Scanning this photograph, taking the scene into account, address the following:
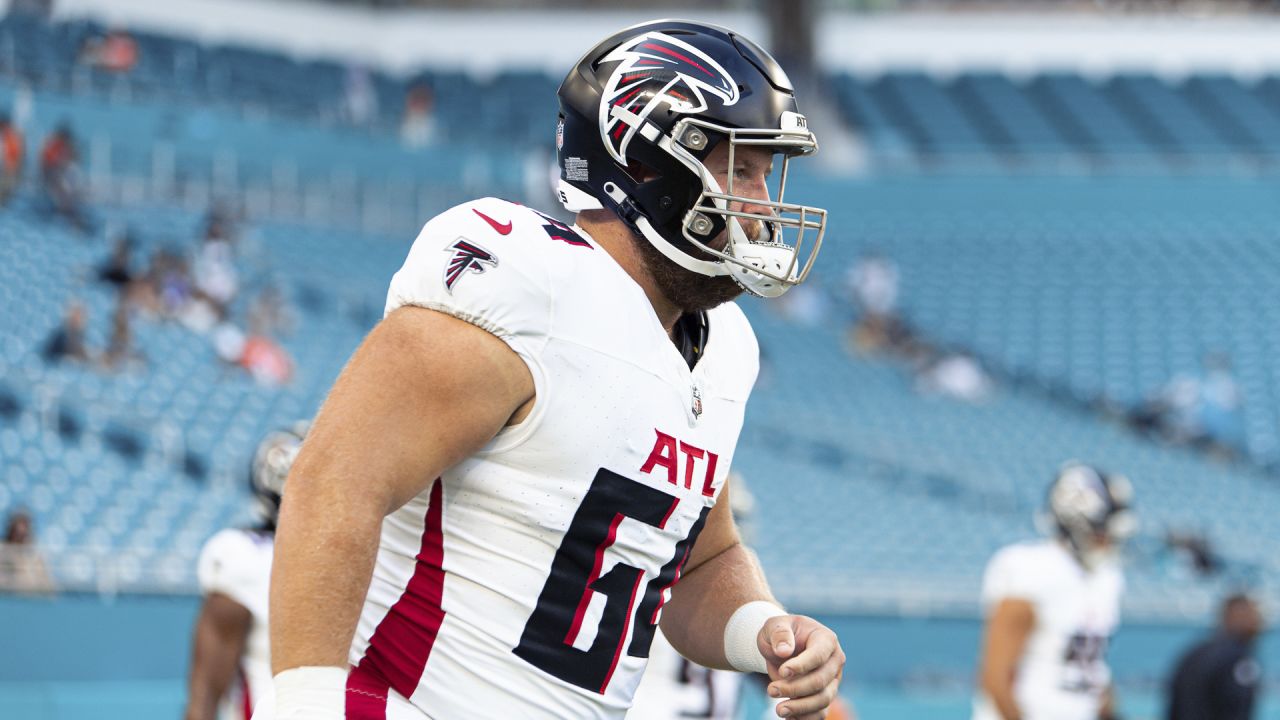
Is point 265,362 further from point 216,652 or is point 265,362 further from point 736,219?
point 736,219

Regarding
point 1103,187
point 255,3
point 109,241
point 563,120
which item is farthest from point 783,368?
point 563,120

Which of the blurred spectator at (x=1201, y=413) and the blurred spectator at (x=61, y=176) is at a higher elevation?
the blurred spectator at (x=1201, y=413)

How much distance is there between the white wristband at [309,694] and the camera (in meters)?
2.00

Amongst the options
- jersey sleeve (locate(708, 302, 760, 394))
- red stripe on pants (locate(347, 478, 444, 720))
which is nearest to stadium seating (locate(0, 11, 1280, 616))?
jersey sleeve (locate(708, 302, 760, 394))

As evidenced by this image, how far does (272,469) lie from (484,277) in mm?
2971

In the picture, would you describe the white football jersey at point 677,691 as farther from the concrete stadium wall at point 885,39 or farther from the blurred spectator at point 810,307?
the concrete stadium wall at point 885,39

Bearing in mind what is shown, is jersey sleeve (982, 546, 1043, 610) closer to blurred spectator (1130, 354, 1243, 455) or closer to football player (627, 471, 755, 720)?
football player (627, 471, 755, 720)

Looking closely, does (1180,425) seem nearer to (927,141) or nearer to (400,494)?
(927,141)

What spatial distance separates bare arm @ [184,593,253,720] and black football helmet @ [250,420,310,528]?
293 millimetres

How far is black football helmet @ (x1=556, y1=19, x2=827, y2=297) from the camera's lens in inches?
96.1

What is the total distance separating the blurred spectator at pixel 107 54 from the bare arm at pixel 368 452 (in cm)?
1805

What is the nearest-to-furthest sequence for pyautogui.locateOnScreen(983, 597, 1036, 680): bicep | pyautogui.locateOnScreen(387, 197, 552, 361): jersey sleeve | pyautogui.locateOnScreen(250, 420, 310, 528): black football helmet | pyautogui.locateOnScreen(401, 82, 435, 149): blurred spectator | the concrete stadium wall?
pyautogui.locateOnScreen(387, 197, 552, 361): jersey sleeve < pyautogui.locateOnScreen(250, 420, 310, 528): black football helmet < pyautogui.locateOnScreen(983, 597, 1036, 680): bicep < pyautogui.locateOnScreen(401, 82, 435, 149): blurred spectator < the concrete stadium wall

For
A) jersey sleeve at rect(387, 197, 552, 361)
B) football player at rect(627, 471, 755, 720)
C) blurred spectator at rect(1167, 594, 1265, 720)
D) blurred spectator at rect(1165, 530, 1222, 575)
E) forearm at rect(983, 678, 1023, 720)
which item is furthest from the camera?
blurred spectator at rect(1165, 530, 1222, 575)

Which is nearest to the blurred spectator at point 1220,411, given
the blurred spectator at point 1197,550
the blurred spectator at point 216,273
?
the blurred spectator at point 1197,550
